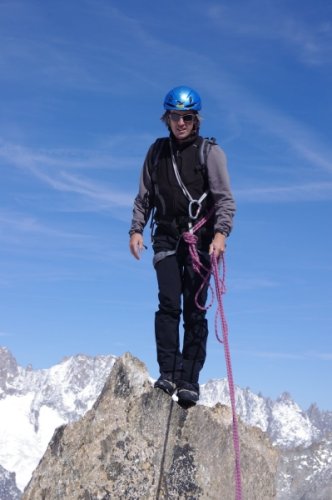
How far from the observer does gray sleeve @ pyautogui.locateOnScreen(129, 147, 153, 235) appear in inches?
499

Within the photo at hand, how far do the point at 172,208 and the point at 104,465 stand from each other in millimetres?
4164

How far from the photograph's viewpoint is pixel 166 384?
12.3m

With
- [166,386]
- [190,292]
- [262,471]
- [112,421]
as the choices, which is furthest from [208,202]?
[262,471]

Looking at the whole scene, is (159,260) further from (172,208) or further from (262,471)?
(262,471)

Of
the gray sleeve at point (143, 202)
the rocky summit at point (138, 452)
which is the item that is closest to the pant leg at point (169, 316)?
the rocky summit at point (138, 452)

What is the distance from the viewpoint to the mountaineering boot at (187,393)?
12.2 metres

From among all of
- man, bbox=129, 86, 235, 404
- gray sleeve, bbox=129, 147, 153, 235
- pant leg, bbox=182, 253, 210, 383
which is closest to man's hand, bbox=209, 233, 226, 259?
man, bbox=129, 86, 235, 404

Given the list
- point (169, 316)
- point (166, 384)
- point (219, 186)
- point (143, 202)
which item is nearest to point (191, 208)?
point (219, 186)

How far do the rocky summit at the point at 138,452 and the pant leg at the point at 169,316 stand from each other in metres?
0.49

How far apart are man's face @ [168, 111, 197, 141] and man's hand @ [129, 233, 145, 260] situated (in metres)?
1.72

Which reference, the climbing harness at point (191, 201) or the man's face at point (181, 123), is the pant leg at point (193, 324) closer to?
the climbing harness at point (191, 201)

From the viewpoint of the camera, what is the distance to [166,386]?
12.3 metres

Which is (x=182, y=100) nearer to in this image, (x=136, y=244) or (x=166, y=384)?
(x=136, y=244)

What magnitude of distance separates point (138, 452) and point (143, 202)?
4.02 metres
